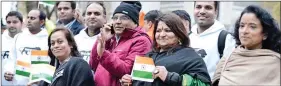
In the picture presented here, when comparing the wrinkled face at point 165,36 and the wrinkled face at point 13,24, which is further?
the wrinkled face at point 13,24

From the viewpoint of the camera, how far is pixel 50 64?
17.5 feet

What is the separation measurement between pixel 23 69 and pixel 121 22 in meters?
1.30

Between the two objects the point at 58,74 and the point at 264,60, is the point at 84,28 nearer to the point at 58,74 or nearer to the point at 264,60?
the point at 58,74

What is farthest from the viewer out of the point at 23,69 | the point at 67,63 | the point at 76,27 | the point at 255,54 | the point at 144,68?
the point at 76,27

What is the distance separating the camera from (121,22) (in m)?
5.14

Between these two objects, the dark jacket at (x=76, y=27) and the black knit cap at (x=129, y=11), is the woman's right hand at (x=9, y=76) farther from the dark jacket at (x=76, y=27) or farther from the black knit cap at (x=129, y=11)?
the black knit cap at (x=129, y=11)

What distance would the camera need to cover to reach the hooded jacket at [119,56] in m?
4.71

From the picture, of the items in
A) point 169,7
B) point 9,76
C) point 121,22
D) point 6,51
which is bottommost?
point 9,76

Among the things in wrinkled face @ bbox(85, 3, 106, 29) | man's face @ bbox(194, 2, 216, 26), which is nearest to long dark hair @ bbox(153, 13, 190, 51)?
man's face @ bbox(194, 2, 216, 26)

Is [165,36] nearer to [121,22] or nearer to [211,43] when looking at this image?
[121,22]

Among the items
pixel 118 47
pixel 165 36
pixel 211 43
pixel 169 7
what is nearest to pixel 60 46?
pixel 118 47

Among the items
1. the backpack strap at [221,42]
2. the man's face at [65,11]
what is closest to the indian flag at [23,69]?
the man's face at [65,11]

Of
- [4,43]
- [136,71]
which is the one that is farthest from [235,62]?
[4,43]

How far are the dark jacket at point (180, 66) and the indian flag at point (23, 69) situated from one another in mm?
1748
